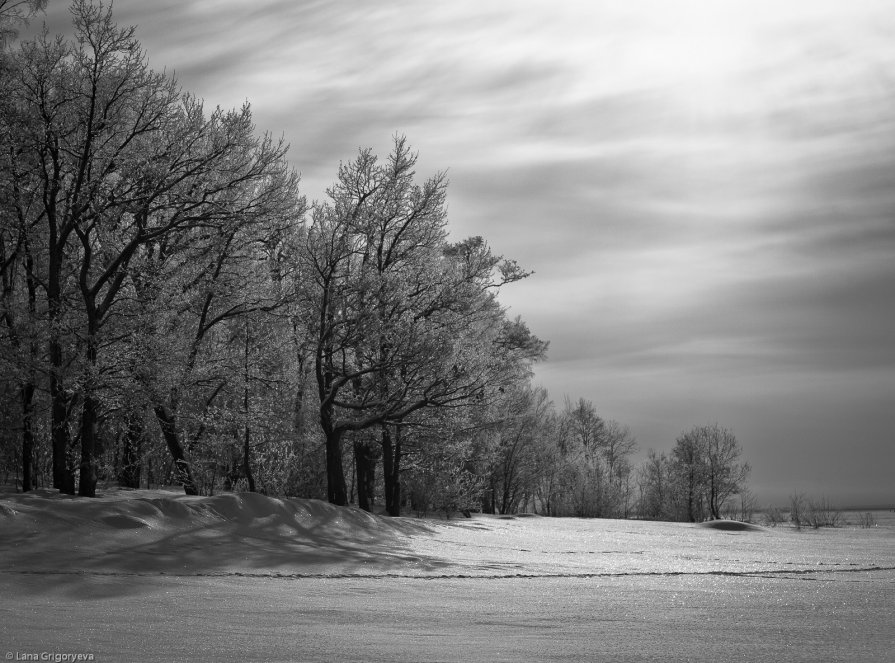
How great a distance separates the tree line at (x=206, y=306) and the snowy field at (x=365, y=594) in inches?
156

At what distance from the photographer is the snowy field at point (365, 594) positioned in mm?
5969

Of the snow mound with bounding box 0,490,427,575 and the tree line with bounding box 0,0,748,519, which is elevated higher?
the tree line with bounding box 0,0,748,519

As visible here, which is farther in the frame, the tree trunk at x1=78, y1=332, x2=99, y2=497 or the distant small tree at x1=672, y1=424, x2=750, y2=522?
the distant small tree at x1=672, y1=424, x2=750, y2=522

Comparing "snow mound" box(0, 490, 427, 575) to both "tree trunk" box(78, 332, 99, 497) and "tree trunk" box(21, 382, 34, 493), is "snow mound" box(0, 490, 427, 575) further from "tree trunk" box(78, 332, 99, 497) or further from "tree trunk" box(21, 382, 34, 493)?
"tree trunk" box(21, 382, 34, 493)

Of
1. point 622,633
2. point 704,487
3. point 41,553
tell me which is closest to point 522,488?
point 704,487

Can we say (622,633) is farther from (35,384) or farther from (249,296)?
(249,296)

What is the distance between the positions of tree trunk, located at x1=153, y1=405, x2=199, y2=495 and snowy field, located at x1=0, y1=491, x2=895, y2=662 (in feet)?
16.4

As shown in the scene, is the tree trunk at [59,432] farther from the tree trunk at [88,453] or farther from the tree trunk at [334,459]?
the tree trunk at [334,459]

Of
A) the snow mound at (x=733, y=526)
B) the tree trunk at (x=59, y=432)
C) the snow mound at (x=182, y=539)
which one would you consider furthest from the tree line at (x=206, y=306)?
the snow mound at (x=733, y=526)

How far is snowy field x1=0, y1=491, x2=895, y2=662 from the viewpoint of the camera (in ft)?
19.6

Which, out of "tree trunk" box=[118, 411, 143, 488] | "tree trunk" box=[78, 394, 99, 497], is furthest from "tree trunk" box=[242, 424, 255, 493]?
"tree trunk" box=[78, 394, 99, 497]

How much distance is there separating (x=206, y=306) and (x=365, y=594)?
15646mm

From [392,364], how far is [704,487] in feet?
123

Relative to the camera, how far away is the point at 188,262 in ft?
73.1
